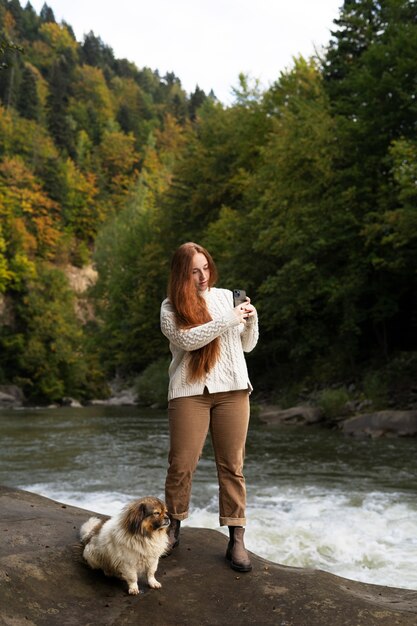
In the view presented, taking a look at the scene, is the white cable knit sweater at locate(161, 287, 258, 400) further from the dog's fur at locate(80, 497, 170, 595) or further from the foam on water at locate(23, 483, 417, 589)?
the foam on water at locate(23, 483, 417, 589)

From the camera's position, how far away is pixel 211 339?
16.0 feet

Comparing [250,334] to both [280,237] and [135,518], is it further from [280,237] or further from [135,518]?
[280,237]

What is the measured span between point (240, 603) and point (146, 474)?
8.69 metres

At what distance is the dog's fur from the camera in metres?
4.34

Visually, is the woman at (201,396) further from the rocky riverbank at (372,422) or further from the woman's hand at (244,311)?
the rocky riverbank at (372,422)

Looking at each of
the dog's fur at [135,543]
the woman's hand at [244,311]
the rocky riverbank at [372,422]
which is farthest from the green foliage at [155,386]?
the dog's fur at [135,543]

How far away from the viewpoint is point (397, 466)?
13.5m

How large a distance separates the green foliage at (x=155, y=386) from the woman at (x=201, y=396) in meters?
27.9

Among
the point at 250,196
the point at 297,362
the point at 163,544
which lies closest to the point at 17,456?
the point at 163,544

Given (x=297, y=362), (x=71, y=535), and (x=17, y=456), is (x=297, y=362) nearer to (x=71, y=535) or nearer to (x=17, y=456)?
(x=17, y=456)

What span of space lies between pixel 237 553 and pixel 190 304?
1.76 metres

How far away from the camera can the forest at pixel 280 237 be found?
77.8 feet

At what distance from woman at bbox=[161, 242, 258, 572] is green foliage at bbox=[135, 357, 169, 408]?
91.7 feet

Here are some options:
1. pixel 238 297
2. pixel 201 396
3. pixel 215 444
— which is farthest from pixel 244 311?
pixel 215 444
